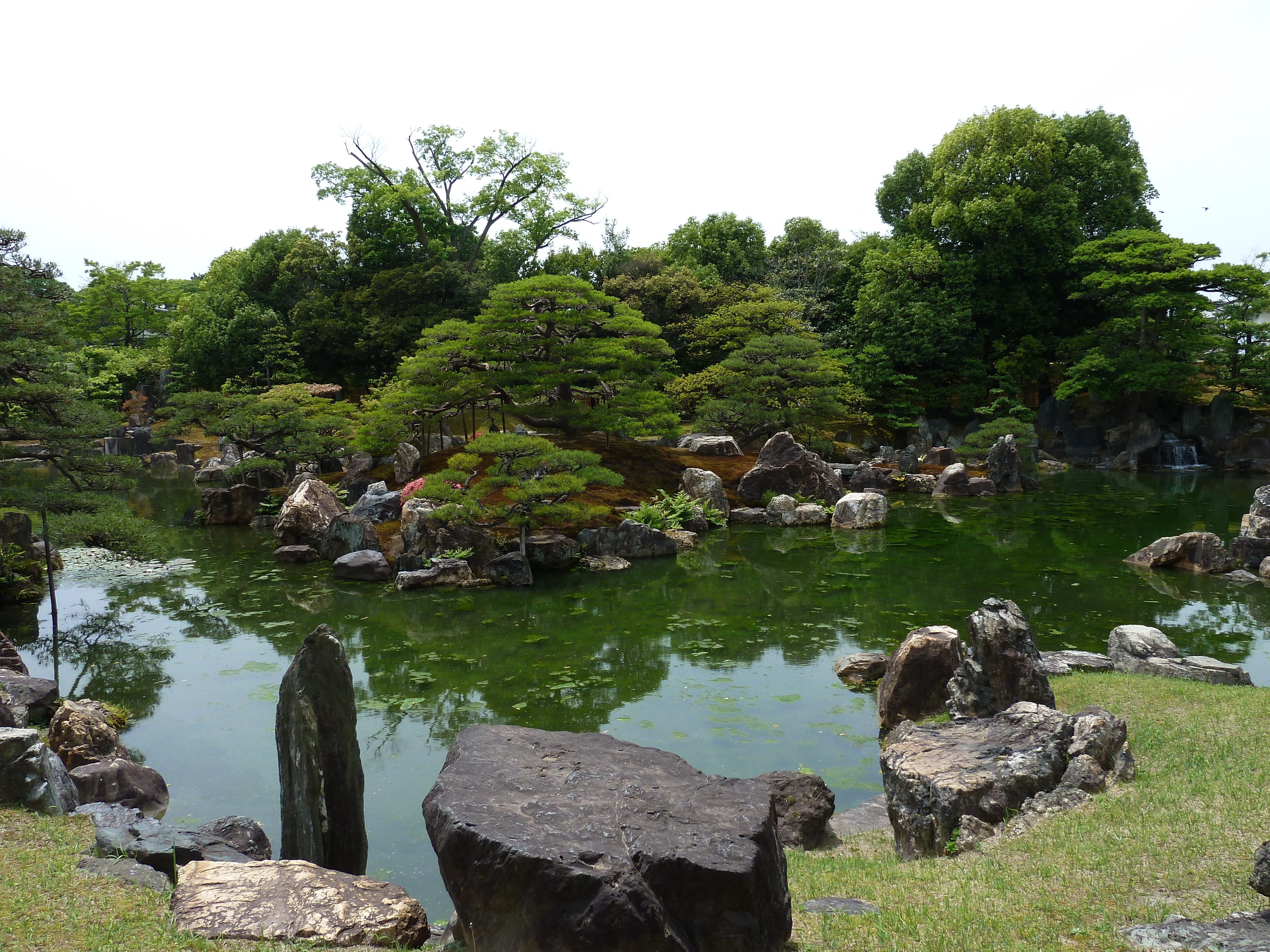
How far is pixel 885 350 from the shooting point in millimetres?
35062

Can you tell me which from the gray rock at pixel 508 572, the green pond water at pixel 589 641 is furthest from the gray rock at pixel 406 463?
the gray rock at pixel 508 572

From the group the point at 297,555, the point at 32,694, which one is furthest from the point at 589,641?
the point at 297,555

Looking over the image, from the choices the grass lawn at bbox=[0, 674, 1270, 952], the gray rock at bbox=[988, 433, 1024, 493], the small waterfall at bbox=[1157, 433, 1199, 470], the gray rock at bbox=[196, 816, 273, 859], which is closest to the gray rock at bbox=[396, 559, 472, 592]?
the gray rock at bbox=[196, 816, 273, 859]

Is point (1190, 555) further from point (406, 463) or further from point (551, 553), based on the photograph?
point (406, 463)

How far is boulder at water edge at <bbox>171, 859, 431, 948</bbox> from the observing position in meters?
3.87

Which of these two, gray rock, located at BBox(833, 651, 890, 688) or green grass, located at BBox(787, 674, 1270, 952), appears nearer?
green grass, located at BBox(787, 674, 1270, 952)

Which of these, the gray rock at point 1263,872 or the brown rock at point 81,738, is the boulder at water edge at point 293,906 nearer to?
the brown rock at point 81,738

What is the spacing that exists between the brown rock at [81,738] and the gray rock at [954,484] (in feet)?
73.2

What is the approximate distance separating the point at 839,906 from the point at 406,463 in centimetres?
1968

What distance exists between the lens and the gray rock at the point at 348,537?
52.6 ft

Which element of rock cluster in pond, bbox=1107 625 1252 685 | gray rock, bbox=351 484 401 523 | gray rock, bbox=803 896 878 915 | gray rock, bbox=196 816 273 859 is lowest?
gray rock, bbox=196 816 273 859

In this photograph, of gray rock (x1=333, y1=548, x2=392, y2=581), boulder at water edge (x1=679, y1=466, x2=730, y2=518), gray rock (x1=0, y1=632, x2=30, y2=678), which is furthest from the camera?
boulder at water edge (x1=679, y1=466, x2=730, y2=518)

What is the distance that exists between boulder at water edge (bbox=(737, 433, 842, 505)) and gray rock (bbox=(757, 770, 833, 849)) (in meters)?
15.8

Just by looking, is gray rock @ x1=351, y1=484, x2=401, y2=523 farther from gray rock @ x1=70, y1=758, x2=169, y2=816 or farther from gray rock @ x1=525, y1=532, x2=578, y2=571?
gray rock @ x1=70, y1=758, x2=169, y2=816
